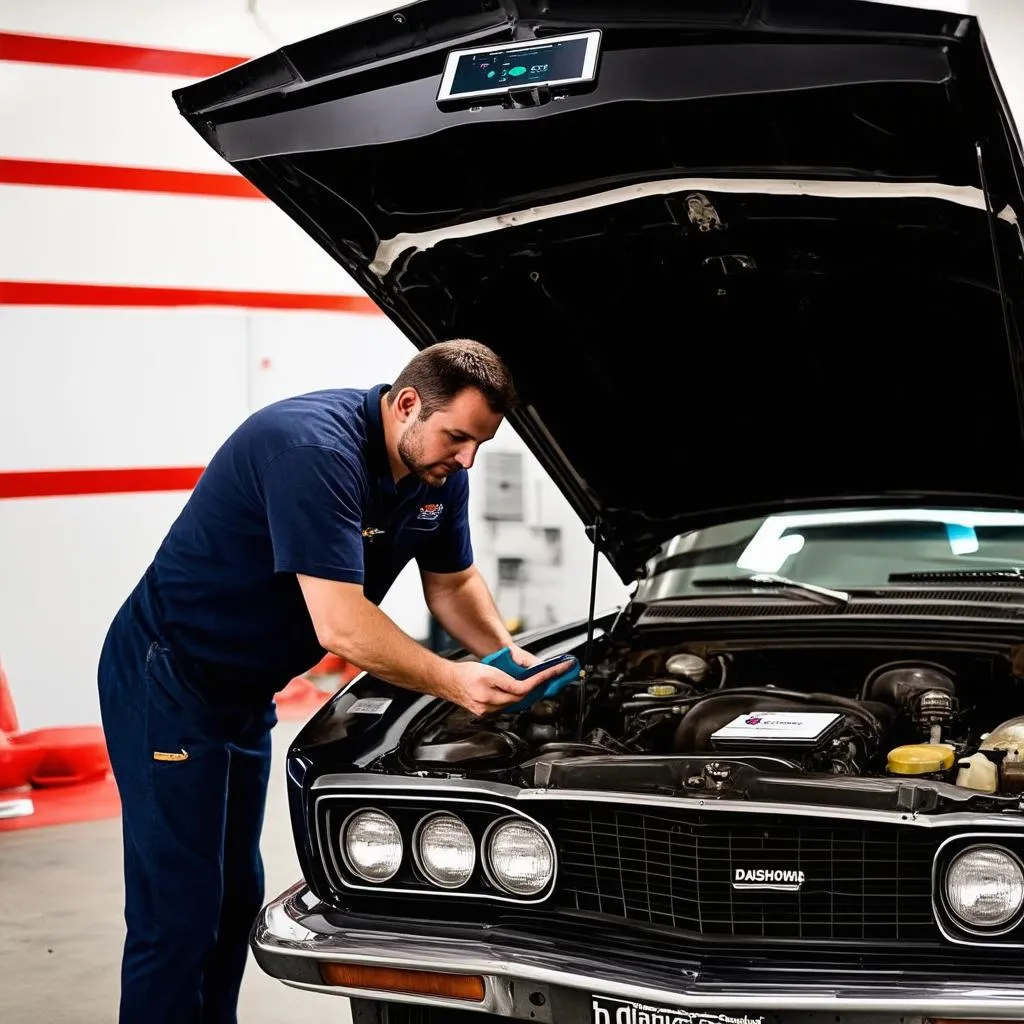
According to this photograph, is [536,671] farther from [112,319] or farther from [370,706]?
[112,319]

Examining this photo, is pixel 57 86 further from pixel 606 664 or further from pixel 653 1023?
pixel 653 1023

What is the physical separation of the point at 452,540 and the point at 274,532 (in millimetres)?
678

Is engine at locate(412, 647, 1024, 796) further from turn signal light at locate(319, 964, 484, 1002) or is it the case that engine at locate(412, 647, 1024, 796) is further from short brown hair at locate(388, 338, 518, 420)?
short brown hair at locate(388, 338, 518, 420)

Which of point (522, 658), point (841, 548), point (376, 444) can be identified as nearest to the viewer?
point (376, 444)

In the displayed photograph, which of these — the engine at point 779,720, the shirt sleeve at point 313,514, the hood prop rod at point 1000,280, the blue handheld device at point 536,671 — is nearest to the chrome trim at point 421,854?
the engine at point 779,720

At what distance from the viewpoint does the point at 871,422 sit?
281 cm

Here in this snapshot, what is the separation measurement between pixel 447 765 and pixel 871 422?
1233 mm

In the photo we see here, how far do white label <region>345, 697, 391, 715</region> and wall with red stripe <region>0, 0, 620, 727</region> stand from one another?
370 cm

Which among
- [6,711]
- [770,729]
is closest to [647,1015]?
[770,729]

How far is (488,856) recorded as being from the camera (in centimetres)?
214

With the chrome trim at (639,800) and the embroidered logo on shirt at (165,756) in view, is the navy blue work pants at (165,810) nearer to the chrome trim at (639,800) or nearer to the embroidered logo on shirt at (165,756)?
the embroidered logo on shirt at (165,756)

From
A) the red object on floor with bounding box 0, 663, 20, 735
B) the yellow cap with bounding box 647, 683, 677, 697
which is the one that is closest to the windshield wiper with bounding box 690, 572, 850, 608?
the yellow cap with bounding box 647, 683, 677, 697

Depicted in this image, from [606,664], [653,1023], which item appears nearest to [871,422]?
[606,664]

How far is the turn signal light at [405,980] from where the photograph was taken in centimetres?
203
